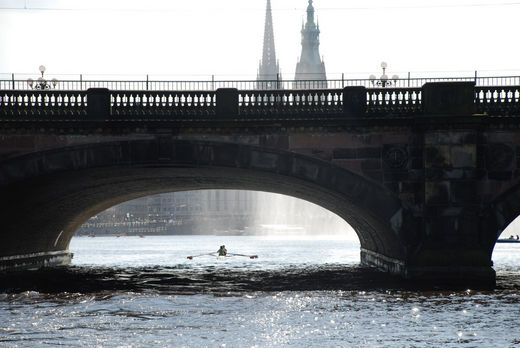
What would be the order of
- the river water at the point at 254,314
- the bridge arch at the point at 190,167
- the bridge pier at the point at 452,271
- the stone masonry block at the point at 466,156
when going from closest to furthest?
1. the river water at the point at 254,314
2. the bridge pier at the point at 452,271
3. the stone masonry block at the point at 466,156
4. the bridge arch at the point at 190,167

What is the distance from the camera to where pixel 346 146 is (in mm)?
34125

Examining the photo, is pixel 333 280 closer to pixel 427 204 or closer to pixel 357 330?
pixel 427 204

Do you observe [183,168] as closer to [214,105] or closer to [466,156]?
[214,105]

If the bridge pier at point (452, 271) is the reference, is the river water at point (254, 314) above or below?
below

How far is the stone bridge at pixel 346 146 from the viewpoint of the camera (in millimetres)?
33156

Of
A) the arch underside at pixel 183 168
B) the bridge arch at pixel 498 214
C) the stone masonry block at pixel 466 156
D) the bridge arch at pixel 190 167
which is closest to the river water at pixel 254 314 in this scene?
the bridge arch at pixel 498 214

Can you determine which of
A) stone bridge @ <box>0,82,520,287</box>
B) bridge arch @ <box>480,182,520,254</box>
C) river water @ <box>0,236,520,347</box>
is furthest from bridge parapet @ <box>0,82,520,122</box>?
river water @ <box>0,236,520,347</box>

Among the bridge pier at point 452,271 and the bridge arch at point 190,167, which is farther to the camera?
the bridge arch at point 190,167

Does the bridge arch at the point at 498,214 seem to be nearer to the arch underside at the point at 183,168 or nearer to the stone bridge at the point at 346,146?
the stone bridge at the point at 346,146

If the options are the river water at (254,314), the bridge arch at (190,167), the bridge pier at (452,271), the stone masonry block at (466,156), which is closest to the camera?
the river water at (254,314)

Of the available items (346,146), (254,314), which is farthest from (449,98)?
(254,314)

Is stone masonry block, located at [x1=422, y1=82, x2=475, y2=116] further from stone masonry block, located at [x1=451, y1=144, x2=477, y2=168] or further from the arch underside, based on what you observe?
the arch underside

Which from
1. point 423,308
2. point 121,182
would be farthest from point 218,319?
point 121,182

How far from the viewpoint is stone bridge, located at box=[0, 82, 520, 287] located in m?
33.2
